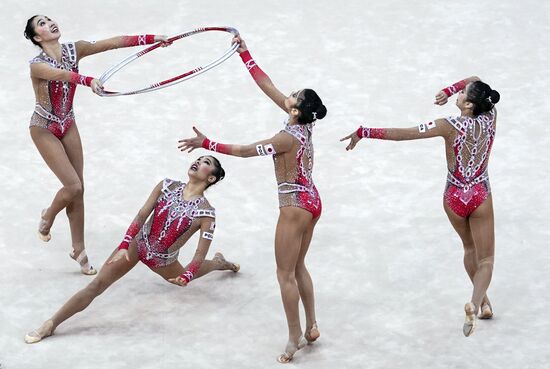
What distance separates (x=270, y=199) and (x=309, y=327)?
2.23 meters

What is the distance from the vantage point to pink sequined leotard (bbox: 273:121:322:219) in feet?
26.1

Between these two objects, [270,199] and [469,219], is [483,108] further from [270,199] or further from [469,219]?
[270,199]

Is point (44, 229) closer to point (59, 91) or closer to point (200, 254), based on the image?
point (59, 91)

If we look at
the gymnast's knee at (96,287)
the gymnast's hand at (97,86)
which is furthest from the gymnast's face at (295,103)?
the gymnast's knee at (96,287)

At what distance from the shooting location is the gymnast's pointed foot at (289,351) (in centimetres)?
813

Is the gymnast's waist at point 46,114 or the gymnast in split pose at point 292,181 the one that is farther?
the gymnast's waist at point 46,114

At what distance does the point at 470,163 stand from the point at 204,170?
189cm

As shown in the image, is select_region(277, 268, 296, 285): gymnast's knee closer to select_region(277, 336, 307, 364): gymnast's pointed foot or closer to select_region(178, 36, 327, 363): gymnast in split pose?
select_region(178, 36, 327, 363): gymnast in split pose

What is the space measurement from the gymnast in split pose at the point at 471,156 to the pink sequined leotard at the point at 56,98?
234 centimetres

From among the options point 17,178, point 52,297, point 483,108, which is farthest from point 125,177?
point 483,108

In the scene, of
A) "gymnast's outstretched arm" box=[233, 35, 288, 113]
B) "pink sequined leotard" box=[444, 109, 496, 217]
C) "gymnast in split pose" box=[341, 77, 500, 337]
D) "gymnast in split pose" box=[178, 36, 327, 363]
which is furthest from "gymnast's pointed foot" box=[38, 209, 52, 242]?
"pink sequined leotard" box=[444, 109, 496, 217]

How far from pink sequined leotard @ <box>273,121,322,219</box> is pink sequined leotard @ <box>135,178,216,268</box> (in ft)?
2.23

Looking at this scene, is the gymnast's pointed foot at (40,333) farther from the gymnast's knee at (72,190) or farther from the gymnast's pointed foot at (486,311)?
the gymnast's pointed foot at (486,311)

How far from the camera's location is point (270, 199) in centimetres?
1031
